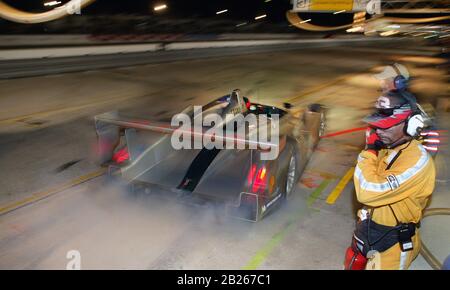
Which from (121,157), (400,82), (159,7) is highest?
(159,7)

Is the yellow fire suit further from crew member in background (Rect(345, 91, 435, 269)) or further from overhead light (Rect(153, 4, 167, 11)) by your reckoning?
overhead light (Rect(153, 4, 167, 11))

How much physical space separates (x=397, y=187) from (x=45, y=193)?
5.03 metres

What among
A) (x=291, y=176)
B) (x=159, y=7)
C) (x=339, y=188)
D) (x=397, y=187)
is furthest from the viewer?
(x=159, y=7)

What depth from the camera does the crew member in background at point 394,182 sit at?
2.62 metres

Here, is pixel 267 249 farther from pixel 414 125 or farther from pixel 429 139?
pixel 429 139

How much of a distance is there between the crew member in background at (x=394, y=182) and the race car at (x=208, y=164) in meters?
1.37

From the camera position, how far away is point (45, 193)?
5.46 metres

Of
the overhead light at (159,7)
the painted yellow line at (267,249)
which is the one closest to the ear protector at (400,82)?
the painted yellow line at (267,249)

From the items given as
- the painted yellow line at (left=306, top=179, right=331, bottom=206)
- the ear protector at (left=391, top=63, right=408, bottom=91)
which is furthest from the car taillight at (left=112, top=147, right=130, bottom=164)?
the ear protector at (left=391, top=63, right=408, bottom=91)

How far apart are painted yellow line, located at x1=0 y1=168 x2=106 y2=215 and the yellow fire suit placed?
466 cm

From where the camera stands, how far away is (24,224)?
4602 mm

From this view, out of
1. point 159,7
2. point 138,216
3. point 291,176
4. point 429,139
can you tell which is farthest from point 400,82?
point 159,7

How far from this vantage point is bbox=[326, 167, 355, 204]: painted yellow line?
5.53m
